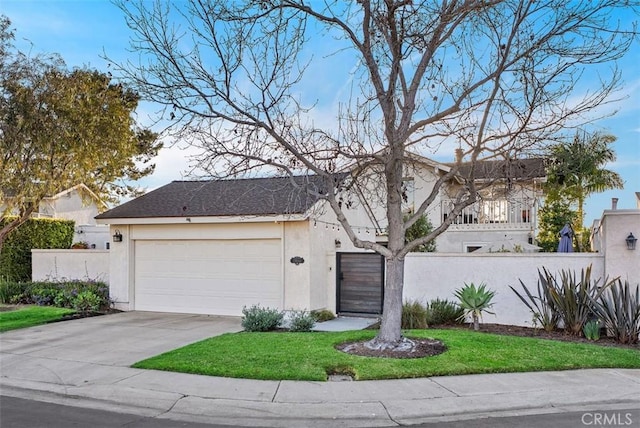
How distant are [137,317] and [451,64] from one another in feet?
33.9

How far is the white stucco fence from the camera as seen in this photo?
16.5 meters

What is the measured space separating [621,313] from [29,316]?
554 inches

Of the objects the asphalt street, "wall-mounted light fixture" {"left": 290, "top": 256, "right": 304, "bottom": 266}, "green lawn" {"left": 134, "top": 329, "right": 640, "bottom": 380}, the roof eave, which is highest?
the roof eave

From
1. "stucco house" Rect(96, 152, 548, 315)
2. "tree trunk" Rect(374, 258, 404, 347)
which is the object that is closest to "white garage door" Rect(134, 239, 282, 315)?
"stucco house" Rect(96, 152, 548, 315)

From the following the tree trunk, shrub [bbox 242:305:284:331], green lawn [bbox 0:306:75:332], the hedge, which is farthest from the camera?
the hedge

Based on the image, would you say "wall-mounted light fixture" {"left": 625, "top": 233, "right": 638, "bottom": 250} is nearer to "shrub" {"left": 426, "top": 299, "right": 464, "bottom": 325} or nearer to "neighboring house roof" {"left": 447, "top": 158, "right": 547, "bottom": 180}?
"neighboring house roof" {"left": 447, "top": 158, "right": 547, "bottom": 180}

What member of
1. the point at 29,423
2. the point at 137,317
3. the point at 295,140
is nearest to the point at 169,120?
the point at 295,140

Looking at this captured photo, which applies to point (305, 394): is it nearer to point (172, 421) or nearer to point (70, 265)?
point (172, 421)

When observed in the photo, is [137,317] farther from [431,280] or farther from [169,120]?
[431,280]

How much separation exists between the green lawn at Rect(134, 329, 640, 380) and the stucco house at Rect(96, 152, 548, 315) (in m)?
4.30

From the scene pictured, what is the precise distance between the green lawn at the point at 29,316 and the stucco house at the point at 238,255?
1.88 m

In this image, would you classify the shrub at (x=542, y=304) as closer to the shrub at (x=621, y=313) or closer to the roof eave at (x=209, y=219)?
the shrub at (x=621, y=313)

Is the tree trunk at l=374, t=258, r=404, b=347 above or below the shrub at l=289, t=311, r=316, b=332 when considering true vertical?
above

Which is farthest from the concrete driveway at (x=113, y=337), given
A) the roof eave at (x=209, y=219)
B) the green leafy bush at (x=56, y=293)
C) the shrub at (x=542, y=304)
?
the shrub at (x=542, y=304)
